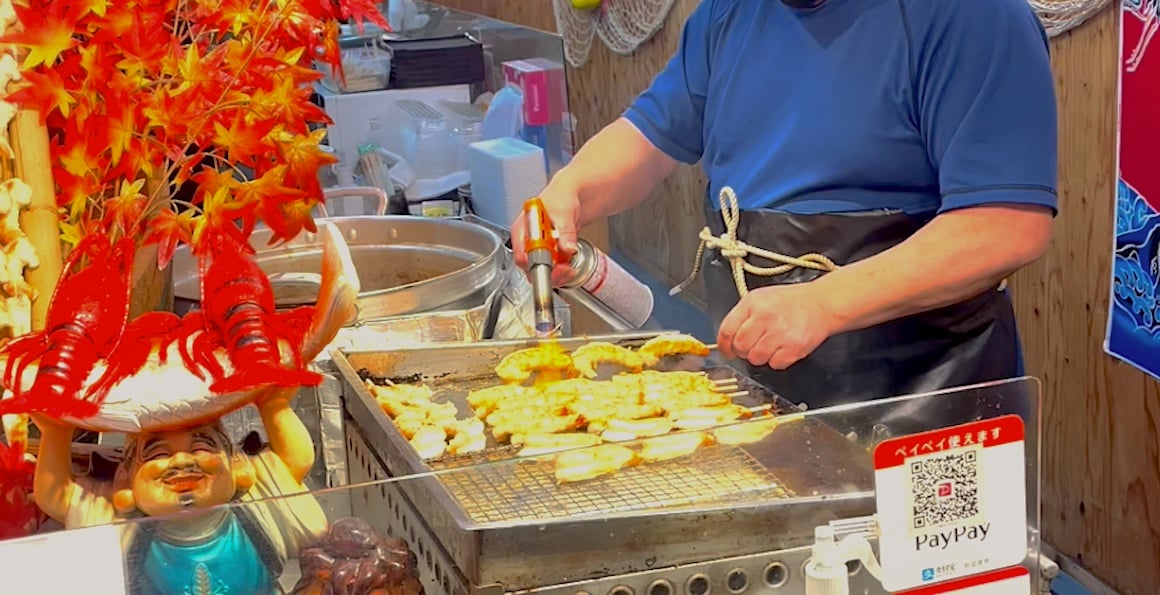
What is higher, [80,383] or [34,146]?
[34,146]

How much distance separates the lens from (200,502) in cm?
87

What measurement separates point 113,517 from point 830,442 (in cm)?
50

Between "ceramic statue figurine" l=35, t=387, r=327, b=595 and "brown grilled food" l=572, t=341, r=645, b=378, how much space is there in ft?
1.42

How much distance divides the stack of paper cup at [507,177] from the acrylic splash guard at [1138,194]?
45.6 inches

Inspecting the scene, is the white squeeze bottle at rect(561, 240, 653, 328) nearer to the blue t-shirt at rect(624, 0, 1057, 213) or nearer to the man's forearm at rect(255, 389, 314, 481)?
the blue t-shirt at rect(624, 0, 1057, 213)

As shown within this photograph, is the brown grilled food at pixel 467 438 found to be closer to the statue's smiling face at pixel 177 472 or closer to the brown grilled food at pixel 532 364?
the brown grilled food at pixel 532 364

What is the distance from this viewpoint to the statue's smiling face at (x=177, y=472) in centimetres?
86

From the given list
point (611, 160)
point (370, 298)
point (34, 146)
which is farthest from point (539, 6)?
point (34, 146)

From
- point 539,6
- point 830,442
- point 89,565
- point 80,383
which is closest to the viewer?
point 89,565

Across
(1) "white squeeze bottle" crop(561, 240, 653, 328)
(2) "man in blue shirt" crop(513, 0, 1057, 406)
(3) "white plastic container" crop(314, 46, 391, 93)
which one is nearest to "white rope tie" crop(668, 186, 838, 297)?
(2) "man in blue shirt" crop(513, 0, 1057, 406)

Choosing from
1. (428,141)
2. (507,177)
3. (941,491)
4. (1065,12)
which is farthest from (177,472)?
(1065,12)

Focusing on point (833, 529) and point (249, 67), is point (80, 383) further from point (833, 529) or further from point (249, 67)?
point (833, 529)

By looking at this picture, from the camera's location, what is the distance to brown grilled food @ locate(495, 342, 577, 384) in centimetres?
131

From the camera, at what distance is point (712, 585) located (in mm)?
869
